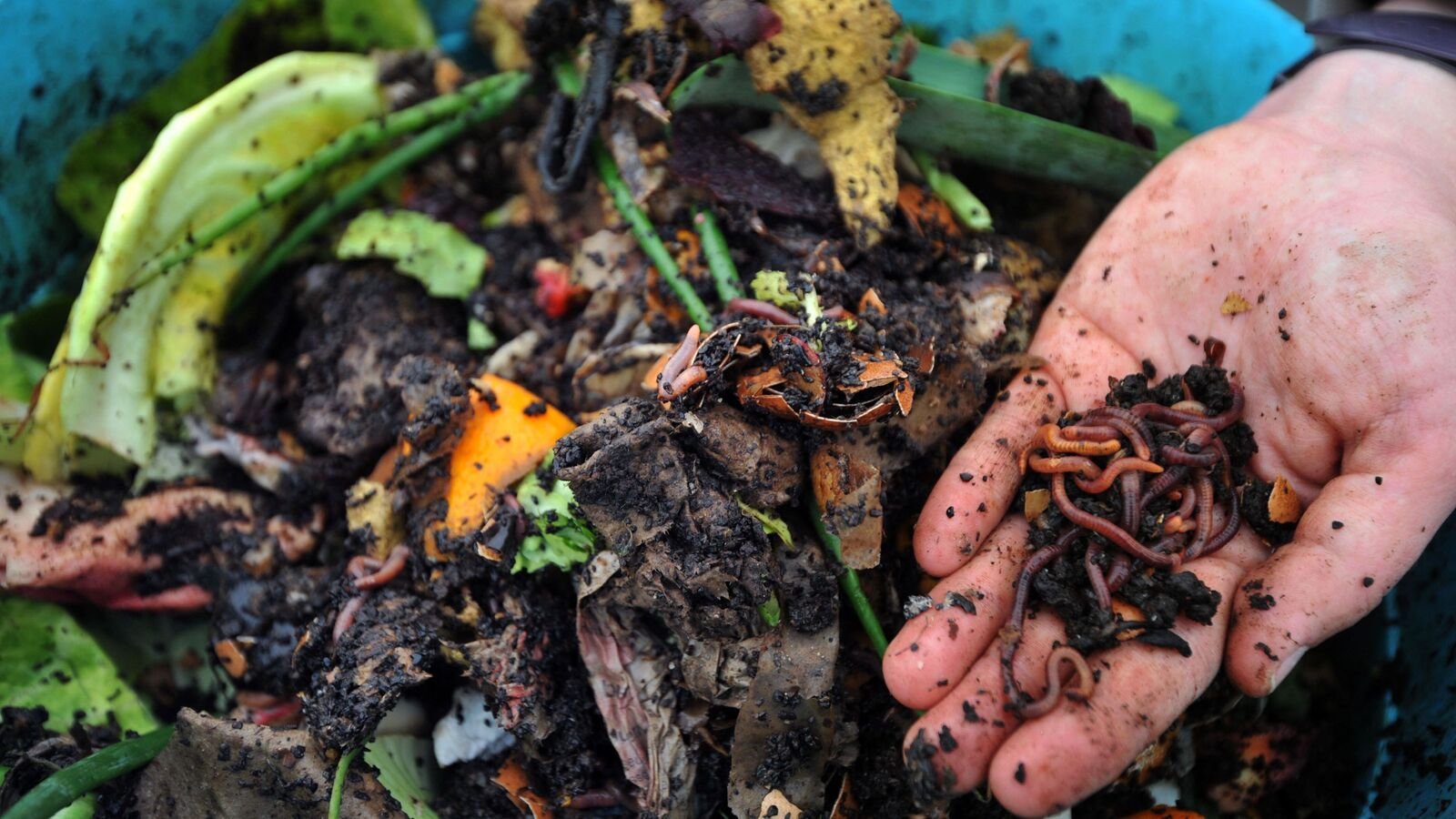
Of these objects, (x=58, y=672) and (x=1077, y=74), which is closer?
(x=58, y=672)

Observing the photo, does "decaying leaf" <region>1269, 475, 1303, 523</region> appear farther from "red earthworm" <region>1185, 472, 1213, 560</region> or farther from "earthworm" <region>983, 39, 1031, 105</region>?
"earthworm" <region>983, 39, 1031, 105</region>

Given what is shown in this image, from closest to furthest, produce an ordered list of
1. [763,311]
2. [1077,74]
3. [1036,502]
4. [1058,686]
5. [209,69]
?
[1058,686] < [1036,502] < [763,311] < [209,69] < [1077,74]

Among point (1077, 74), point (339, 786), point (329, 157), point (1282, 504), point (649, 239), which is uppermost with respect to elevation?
point (1077, 74)

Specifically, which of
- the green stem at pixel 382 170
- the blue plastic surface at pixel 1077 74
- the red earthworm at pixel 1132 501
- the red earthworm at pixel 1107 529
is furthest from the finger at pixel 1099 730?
the green stem at pixel 382 170

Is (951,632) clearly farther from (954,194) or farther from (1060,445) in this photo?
(954,194)

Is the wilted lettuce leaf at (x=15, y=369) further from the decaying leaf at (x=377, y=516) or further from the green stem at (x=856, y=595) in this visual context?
the green stem at (x=856, y=595)

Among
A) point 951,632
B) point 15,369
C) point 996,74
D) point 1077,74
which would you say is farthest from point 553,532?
point 1077,74

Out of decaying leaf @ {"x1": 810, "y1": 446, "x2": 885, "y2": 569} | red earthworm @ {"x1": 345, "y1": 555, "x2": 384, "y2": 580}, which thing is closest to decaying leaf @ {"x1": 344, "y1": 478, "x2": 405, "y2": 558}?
red earthworm @ {"x1": 345, "y1": 555, "x2": 384, "y2": 580}

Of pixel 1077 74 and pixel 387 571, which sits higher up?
pixel 1077 74

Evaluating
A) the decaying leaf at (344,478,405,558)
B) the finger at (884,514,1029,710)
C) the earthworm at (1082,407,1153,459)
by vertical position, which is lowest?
the decaying leaf at (344,478,405,558)
